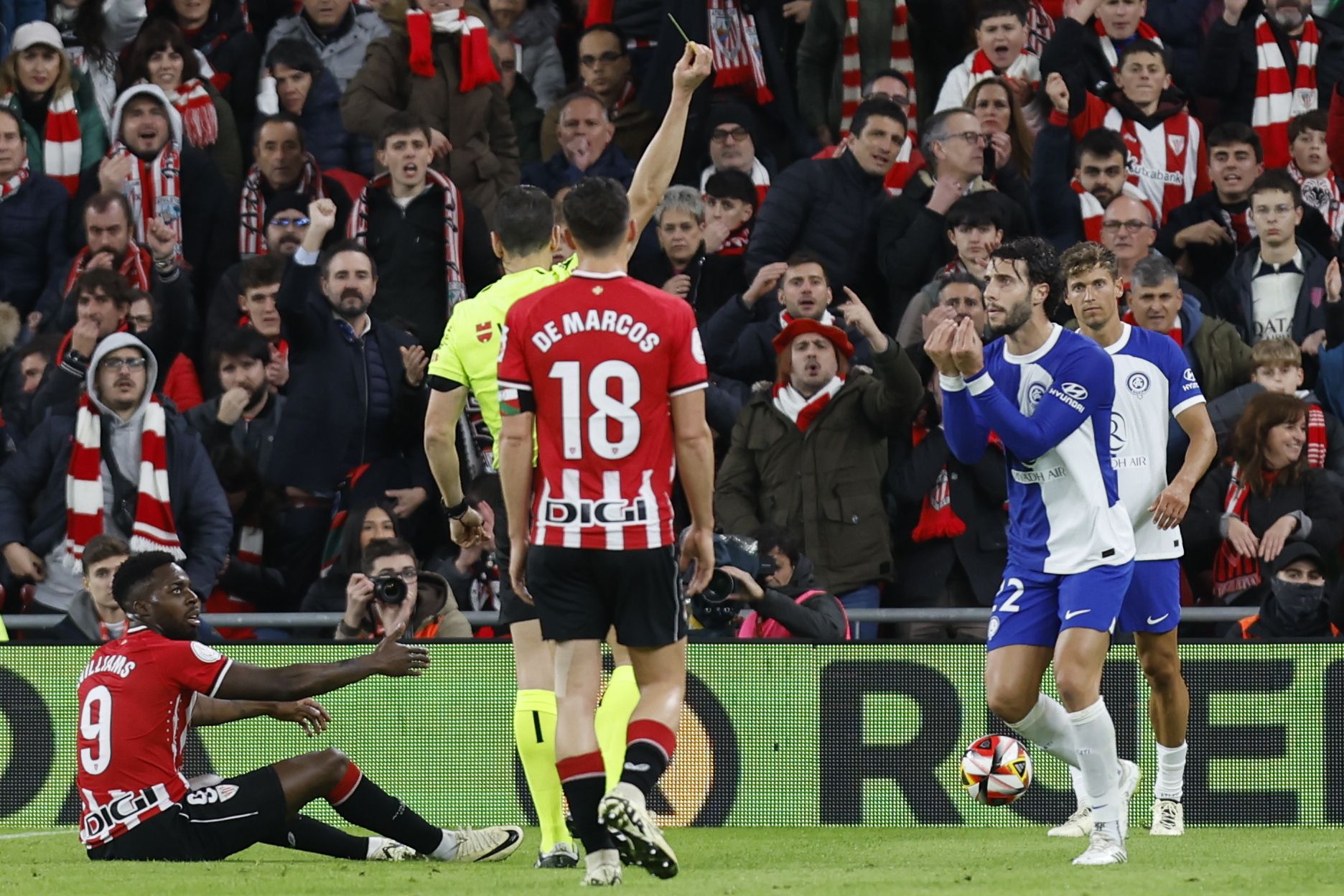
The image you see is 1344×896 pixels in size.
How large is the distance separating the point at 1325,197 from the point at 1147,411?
4.99 meters

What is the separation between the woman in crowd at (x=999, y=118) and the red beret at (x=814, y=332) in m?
2.34

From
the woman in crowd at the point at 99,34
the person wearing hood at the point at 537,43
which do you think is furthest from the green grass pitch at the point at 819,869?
the person wearing hood at the point at 537,43

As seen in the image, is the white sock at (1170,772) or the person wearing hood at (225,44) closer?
the white sock at (1170,772)

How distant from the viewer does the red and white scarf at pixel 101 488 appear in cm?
1187

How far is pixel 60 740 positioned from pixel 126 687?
2440 millimetres

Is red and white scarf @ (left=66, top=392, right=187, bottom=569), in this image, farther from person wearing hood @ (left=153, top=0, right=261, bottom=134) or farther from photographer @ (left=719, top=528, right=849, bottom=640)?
person wearing hood @ (left=153, top=0, right=261, bottom=134)

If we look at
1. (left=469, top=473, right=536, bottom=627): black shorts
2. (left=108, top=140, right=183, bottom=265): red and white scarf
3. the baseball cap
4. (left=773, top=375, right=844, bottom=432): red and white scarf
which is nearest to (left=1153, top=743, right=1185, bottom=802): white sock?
(left=469, top=473, right=536, bottom=627): black shorts

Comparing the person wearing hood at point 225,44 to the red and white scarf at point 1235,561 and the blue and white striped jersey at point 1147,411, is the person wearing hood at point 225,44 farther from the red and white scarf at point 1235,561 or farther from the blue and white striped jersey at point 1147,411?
the blue and white striped jersey at point 1147,411

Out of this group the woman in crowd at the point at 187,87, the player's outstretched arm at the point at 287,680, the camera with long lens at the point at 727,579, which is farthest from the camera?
the woman in crowd at the point at 187,87

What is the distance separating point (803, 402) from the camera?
11.8 meters

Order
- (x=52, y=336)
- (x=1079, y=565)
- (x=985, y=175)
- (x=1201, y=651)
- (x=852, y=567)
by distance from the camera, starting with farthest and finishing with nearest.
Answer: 1. (x=985, y=175)
2. (x=52, y=336)
3. (x=852, y=567)
4. (x=1201, y=651)
5. (x=1079, y=565)

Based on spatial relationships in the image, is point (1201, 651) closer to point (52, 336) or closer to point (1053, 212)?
point (1053, 212)

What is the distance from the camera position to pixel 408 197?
43.5 ft

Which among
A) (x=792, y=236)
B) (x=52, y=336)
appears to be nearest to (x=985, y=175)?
(x=792, y=236)
